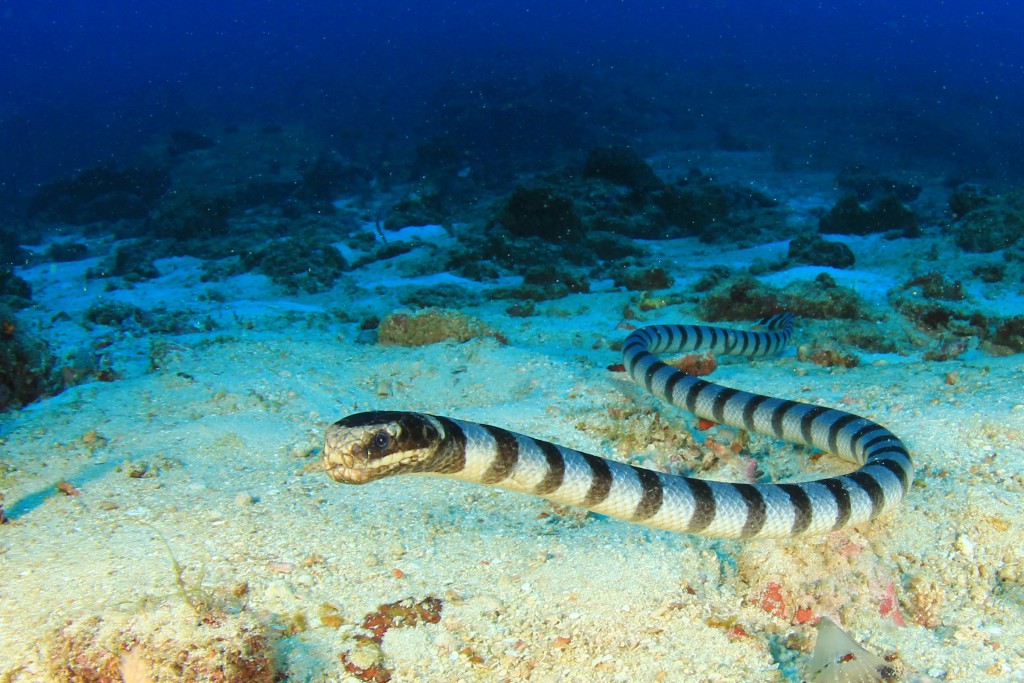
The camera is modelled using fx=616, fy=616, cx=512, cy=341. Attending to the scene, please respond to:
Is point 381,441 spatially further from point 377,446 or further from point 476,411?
point 476,411

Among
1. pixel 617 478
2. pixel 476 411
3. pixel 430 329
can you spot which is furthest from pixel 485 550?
pixel 430 329

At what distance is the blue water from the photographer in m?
24.8

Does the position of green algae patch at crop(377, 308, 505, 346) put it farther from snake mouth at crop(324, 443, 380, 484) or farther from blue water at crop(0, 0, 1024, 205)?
blue water at crop(0, 0, 1024, 205)

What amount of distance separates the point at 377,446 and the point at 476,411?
180cm

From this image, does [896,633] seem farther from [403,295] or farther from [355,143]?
[355,143]

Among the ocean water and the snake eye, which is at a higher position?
the snake eye

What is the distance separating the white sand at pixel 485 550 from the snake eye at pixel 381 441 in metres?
0.50

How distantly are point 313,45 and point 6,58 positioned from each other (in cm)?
3284

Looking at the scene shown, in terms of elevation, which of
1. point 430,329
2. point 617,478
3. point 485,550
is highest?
point 617,478

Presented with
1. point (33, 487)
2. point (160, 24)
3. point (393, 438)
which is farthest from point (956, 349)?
point (160, 24)

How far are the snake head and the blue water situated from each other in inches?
807

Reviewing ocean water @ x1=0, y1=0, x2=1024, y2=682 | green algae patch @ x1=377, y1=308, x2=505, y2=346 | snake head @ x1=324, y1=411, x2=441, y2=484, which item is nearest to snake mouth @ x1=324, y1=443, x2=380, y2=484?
snake head @ x1=324, y1=411, x2=441, y2=484

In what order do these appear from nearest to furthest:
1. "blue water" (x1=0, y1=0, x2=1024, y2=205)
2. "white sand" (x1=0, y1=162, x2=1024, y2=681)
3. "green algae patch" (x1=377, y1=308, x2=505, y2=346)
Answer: "white sand" (x1=0, y1=162, x2=1024, y2=681) → "green algae patch" (x1=377, y1=308, x2=505, y2=346) → "blue water" (x1=0, y1=0, x2=1024, y2=205)

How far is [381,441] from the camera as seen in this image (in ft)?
6.10
